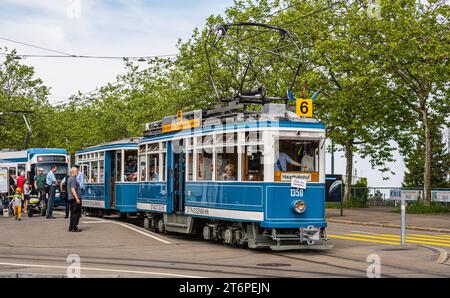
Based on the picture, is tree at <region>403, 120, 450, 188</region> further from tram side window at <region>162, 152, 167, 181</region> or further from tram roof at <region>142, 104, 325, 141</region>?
tram roof at <region>142, 104, 325, 141</region>

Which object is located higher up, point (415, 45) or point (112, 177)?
point (415, 45)

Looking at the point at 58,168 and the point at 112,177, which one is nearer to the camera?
the point at 112,177

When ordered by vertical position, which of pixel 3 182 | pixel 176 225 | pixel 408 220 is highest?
pixel 3 182

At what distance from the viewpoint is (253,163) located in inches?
659

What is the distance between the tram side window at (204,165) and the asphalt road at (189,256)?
1660 millimetres

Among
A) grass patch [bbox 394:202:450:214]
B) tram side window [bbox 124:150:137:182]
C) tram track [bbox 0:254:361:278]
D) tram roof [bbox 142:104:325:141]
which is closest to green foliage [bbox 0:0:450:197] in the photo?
grass patch [bbox 394:202:450:214]

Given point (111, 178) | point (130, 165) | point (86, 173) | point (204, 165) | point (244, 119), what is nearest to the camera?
point (244, 119)

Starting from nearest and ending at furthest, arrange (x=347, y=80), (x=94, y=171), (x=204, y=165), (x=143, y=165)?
(x=204, y=165)
(x=143, y=165)
(x=94, y=171)
(x=347, y=80)

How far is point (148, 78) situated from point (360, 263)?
165ft

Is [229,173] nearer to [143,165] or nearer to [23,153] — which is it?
[143,165]

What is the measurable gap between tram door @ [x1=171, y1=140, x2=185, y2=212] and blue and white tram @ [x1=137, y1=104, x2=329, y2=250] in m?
0.69

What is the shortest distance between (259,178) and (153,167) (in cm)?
625

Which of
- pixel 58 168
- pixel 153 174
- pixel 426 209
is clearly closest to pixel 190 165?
pixel 153 174
